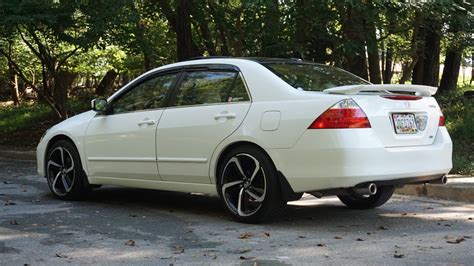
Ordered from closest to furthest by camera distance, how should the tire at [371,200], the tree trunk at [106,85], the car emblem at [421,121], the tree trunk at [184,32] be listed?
the car emblem at [421,121] → the tire at [371,200] → the tree trunk at [184,32] → the tree trunk at [106,85]

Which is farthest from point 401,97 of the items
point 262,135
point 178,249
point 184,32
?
point 184,32

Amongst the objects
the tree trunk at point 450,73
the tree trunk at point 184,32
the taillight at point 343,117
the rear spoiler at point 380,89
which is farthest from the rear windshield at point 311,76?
the tree trunk at point 450,73

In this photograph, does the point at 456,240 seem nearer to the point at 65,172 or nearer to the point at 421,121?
the point at 421,121

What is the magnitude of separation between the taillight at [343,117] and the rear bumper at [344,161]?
2.0 inches

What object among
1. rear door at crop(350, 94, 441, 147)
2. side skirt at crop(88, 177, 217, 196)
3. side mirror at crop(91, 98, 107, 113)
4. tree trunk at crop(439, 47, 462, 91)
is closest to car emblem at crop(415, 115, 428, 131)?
rear door at crop(350, 94, 441, 147)

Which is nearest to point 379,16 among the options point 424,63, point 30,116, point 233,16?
point 233,16

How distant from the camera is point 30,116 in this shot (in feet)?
61.4

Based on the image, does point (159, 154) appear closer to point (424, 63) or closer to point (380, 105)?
point (380, 105)

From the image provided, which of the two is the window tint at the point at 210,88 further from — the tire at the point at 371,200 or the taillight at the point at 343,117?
the tire at the point at 371,200

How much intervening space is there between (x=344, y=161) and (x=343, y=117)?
1.23ft

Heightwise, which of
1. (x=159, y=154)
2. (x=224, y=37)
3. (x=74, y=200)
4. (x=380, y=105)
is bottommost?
(x=74, y=200)

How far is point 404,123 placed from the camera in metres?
5.44

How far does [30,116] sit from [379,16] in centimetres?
1234

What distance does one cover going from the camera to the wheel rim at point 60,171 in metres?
7.35
